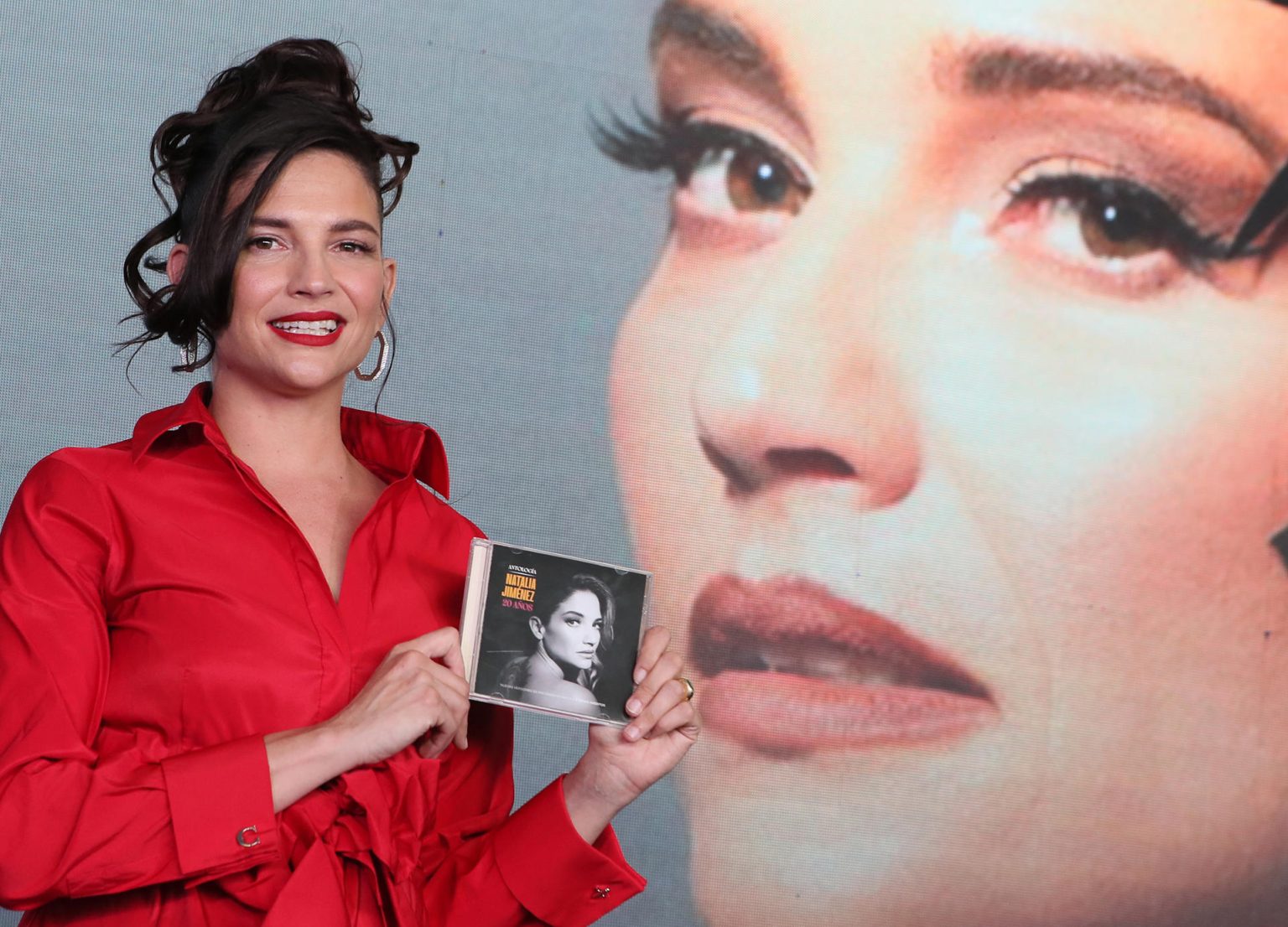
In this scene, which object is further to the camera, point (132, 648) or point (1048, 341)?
point (1048, 341)

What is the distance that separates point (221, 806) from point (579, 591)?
1.41 feet

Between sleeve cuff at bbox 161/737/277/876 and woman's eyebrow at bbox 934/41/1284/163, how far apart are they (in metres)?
2.32

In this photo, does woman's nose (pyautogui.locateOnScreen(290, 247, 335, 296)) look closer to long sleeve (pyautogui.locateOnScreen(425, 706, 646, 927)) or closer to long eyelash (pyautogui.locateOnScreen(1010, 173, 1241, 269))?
long sleeve (pyautogui.locateOnScreen(425, 706, 646, 927))

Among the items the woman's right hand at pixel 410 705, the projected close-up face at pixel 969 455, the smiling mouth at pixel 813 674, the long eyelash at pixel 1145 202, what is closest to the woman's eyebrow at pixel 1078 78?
the projected close-up face at pixel 969 455

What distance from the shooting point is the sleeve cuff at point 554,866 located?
5.37ft

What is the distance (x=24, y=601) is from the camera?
54.5 inches

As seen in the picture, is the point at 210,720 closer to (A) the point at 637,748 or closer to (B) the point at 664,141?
(A) the point at 637,748

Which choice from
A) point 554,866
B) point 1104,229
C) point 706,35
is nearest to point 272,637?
point 554,866

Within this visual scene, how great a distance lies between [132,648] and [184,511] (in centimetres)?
15

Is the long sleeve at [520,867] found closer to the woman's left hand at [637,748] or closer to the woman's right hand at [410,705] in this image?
the woman's left hand at [637,748]

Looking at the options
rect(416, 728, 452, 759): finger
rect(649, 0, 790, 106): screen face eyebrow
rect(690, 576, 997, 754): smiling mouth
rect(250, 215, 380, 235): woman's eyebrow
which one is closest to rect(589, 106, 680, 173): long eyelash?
rect(649, 0, 790, 106): screen face eyebrow

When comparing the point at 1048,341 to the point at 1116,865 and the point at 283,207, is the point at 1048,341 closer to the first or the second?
the point at 1116,865

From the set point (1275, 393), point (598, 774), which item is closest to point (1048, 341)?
point (1275, 393)

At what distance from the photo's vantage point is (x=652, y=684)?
162cm
